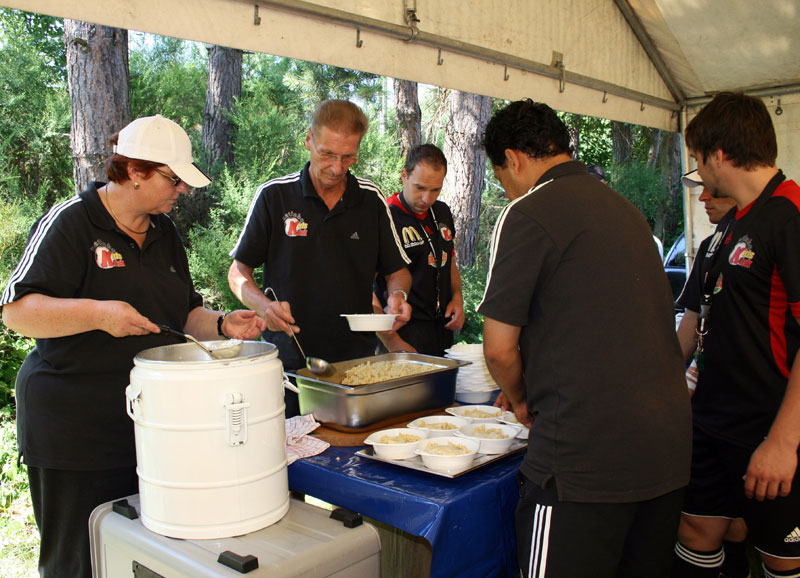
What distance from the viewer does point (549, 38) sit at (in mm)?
3885

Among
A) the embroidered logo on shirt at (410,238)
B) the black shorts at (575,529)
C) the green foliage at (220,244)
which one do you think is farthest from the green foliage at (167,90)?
the black shorts at (575,529)

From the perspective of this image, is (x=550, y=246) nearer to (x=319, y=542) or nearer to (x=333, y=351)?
(x=319, y=542)

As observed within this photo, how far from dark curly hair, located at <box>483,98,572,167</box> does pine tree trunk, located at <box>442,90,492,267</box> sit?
234 inches

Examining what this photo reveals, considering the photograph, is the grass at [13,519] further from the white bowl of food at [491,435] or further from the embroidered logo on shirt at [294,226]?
the white bowl of food at [491,435]

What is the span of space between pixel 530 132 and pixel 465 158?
6043 millimetres

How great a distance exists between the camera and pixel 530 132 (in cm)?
176

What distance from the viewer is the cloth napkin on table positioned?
2.05 metres

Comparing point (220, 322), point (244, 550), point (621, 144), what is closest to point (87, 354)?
point (220, 322)

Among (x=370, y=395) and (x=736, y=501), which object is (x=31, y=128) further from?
(x=736, y=501)

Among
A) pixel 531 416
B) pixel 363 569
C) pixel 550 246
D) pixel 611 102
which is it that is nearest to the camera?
pixel 550 246

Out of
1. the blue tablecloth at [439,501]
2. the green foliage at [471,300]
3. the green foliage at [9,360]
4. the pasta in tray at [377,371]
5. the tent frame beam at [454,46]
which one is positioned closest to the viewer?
the blue tablecloth at [439,501]

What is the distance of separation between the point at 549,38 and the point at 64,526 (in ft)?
11.5

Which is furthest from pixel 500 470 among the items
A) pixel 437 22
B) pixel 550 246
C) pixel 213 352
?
pixel 437 22

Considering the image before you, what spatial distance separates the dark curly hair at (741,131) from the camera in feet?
6.41
